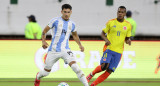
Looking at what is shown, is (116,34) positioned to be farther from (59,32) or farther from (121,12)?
(59,32)

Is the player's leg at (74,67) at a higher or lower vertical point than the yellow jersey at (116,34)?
lower

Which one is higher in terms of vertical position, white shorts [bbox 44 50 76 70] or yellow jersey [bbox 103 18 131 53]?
yellow jersey [bbox 103 18 131 53]

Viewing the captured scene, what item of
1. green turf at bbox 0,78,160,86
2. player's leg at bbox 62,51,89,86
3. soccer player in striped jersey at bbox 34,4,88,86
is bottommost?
green turf at bbox 0,78,160,86

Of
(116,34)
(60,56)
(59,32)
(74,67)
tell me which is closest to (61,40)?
(59,32)

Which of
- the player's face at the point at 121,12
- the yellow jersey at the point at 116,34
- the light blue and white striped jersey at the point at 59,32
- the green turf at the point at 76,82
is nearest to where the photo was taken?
the light blue and white striped jersey at the point at 59,32

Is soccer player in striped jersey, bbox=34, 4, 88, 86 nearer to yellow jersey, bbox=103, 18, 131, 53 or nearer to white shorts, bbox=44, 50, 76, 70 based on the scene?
white shorts, bbox=44, 50, 76, 70

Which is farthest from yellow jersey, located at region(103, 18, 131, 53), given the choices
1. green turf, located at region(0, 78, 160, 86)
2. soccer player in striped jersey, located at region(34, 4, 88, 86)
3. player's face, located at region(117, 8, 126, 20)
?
green turf, located at region(0, 78, 160, 86)

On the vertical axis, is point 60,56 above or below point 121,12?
below

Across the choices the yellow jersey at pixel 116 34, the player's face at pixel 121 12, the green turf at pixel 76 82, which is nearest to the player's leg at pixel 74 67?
the yellow jersey at pixel 116 34

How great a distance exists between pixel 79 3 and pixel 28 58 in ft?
28.1

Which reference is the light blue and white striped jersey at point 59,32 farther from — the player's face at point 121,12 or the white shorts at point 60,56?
the player's face at point 121,12

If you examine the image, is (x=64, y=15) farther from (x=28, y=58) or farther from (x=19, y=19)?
(x=19, y=19)

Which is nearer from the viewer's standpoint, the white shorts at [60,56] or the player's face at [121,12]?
the white shorts at [60,56]

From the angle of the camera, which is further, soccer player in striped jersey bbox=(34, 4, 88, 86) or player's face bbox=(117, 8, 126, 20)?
player's face bbox=(117, 8, 126, 20)
